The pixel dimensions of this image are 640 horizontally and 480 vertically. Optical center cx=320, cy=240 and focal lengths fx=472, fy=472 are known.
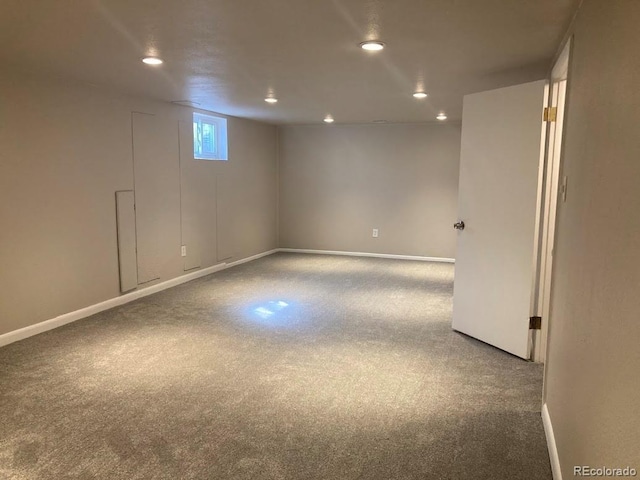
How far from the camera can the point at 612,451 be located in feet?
3.75

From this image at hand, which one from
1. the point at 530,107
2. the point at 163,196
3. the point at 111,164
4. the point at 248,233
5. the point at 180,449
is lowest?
the point at 180,449

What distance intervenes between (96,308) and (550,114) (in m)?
4.06

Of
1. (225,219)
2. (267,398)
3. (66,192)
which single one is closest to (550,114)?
(267,398)

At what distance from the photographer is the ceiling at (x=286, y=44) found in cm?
217

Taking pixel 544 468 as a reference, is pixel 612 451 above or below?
above

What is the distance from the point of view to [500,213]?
3453mm

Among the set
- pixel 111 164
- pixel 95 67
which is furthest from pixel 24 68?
pixel 111 164

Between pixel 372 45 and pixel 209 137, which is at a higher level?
pixel 372 45

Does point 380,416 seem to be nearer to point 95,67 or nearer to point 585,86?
point 585,86

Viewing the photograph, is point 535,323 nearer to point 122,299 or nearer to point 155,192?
point 122,299

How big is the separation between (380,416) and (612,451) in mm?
1510

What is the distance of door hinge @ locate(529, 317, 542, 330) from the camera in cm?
328

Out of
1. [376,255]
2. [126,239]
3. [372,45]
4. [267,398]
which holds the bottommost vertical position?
[267,398]

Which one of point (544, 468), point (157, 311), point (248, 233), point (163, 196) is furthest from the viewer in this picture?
point (248, 233)
